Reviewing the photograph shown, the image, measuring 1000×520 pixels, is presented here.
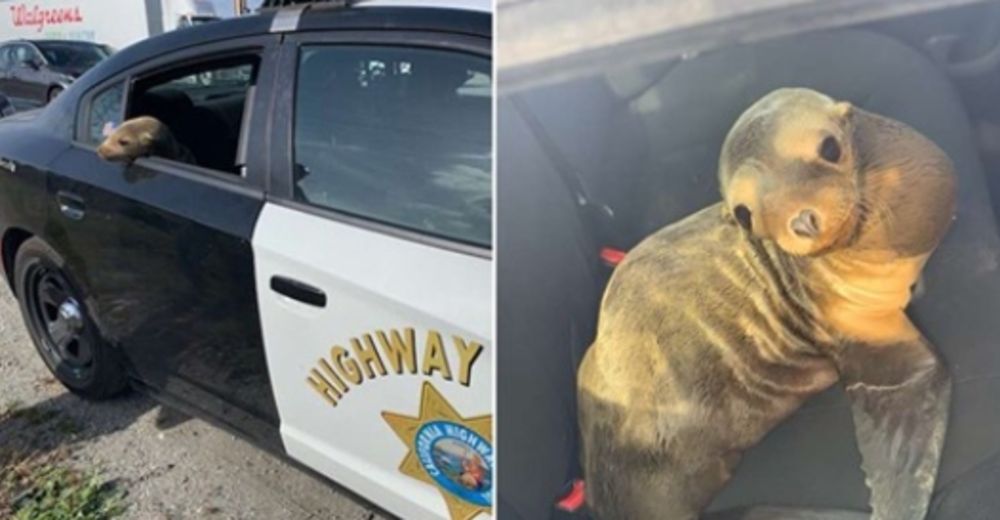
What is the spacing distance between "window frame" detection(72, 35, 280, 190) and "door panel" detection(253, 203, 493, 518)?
0.54 ft

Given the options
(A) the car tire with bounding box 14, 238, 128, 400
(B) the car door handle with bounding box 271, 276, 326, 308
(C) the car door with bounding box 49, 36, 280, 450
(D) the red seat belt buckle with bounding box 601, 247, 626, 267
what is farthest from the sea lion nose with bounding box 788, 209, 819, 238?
(A) the car tire with bounding box 14, 238, 128, 400

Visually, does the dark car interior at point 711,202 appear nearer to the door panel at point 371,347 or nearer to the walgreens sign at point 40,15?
the door panel at point 371,347

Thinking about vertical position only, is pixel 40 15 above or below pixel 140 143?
below

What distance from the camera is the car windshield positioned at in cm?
1507

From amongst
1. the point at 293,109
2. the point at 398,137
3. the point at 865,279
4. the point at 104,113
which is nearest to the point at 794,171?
the point at 865,279

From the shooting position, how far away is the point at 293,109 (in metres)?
2.19

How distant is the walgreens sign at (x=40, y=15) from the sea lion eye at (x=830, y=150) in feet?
76.7

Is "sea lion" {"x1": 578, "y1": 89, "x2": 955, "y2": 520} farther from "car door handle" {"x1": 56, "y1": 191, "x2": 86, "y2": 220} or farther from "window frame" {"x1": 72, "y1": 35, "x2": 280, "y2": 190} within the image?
"car door handle" {"x1": 56, "y1": 191, "x2": 86, "y2": 220}

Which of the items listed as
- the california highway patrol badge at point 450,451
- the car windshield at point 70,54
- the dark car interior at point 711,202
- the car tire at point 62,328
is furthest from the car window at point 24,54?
the dark car interior at point 711,202

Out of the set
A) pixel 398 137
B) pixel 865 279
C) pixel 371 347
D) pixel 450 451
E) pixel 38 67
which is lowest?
pixel 38 67

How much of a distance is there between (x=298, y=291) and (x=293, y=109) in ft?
1.62

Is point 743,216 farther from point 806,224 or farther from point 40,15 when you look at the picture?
point 40,15

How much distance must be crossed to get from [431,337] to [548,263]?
56cm

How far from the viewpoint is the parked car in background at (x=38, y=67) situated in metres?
14.4
